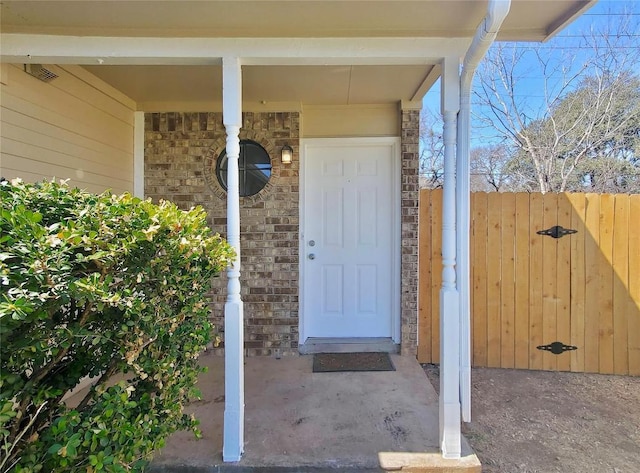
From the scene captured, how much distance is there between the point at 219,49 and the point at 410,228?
2.32 metres

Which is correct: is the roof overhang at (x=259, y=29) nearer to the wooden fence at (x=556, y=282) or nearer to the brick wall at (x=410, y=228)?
the brick wall at (x=410, y=228)

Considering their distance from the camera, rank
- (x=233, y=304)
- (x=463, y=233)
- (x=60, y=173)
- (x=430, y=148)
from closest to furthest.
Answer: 1. (x=233, y=304)
2. (x=463, y=233)
3. (x=60, y=173)
4. (x=430, y=148)

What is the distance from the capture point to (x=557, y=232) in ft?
11.2

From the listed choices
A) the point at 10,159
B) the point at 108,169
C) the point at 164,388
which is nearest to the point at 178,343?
the point at 164,388

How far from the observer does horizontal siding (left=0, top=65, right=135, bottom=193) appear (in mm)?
2438

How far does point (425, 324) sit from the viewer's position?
3.63 meters

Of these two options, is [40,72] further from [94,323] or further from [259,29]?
[94,323]

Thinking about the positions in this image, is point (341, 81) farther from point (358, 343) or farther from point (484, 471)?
point (484, 471)

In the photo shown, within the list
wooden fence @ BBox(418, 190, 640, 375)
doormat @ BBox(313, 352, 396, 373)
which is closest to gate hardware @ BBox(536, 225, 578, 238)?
wooden fence @ BBox(418, 190, 640, 375)

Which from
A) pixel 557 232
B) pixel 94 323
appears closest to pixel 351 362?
pixel 557 232

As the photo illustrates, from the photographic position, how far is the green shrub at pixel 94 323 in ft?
3.95

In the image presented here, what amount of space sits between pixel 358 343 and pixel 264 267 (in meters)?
1.21

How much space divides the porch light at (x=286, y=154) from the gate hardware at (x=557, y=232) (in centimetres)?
242

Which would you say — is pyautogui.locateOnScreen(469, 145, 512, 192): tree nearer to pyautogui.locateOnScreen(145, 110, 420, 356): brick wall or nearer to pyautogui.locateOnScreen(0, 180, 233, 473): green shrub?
pyautogui.locateOnScreen(145, 110, 420, 356): brick wall
